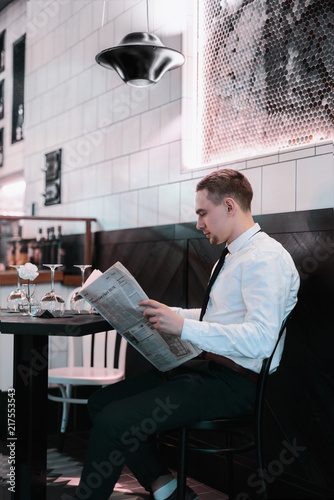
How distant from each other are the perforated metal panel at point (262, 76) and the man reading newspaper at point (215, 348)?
2.18 ft

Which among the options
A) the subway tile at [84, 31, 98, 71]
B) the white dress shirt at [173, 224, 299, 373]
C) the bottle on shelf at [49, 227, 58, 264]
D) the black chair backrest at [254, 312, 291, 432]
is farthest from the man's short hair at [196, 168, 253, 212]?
the bottle on shelf at [49, 227, 58, 264]

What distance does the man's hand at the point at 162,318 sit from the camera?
191 centimetres

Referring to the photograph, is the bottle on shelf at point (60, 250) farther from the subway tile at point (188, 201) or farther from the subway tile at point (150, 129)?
the subway tile at point (188, 201)

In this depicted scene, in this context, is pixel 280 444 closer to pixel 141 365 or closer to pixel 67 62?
pixel 141 365

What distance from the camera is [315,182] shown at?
2434mm

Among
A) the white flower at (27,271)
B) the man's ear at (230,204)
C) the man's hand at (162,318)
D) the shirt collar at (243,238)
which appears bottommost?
the man's hand at (162,318)

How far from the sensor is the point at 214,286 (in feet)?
7.34

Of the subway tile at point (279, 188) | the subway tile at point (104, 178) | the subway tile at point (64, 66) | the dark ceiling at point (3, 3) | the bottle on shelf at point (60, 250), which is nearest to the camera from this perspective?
the subway tile at point (279, 188)

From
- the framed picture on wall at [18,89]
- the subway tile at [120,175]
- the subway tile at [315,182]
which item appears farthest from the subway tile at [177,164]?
the framed picture on wall at [18,89]

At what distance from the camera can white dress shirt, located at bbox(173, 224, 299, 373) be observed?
1.88 metres

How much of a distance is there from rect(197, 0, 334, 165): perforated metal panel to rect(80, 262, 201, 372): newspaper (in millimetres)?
1132

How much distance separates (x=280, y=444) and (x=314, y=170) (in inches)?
47.3

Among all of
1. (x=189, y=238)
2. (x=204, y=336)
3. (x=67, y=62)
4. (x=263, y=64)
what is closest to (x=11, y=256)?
(x=67, y=62)

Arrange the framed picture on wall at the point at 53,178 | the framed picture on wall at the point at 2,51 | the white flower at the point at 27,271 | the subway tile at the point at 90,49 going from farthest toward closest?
the framed picture on wall at the point at 2,51 → the framed picture on wall at the point at 53,178 → the subway tile at the point at 90,49 → the white flower at the point at 27,271
